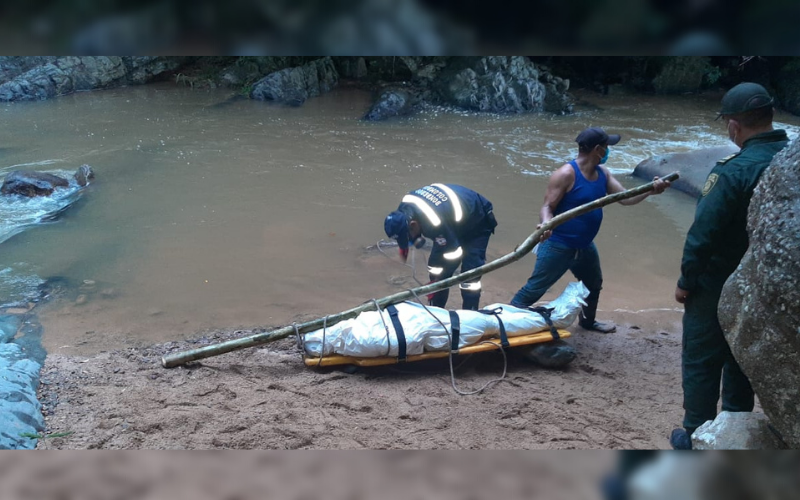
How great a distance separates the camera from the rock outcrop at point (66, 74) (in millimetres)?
13594

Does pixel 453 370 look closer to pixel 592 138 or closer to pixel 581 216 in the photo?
pixel 581 216

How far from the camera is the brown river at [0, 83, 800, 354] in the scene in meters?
5.27

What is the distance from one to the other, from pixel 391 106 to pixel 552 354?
377 inches

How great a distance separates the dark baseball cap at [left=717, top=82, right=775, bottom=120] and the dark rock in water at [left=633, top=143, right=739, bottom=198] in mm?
5858

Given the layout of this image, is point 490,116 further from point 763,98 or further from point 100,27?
point 100,27

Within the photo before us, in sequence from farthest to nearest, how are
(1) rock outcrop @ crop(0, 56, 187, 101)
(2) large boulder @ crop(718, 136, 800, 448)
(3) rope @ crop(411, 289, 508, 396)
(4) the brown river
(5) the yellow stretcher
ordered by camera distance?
1. (1) rock outcrop @ crop(0, 56, 187, 101)
2. (4) the brown river
3. (5) the yellow stretcher
4. (3) rope @ crop(411, 289, 508, 396)
5. (2) large boulder @ crop(718, 136, 800, 448)

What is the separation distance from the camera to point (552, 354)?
4012mm

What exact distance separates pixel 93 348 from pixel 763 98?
4567mm

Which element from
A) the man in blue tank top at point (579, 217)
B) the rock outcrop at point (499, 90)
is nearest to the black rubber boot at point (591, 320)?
the man in blue tank top at point (579, 217)

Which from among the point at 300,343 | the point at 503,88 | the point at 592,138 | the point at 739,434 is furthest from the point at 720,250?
the point at 503,88

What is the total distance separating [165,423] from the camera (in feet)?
10.5

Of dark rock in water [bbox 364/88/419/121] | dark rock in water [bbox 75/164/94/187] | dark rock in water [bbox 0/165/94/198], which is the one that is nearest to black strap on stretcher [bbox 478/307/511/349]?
dark rock in water [bbox 0/165/94/198]

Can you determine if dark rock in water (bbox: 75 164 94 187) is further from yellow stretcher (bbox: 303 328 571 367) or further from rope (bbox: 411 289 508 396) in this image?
rope (bbox: 411 289 508 396)

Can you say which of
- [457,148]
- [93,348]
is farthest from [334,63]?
[93,348]
